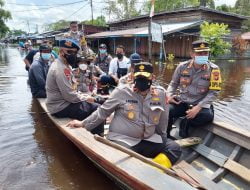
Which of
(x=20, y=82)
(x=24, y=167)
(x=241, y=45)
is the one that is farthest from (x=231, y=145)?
(x=241, y=45)

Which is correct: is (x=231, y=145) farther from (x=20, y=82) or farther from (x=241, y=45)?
(x=241, y=45)

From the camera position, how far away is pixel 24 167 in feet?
14.7

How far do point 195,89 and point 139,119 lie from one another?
156cm

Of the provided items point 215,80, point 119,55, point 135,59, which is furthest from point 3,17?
point 215,80

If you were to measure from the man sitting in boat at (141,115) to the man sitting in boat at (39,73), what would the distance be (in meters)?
3.08

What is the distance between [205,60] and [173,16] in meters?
24.6

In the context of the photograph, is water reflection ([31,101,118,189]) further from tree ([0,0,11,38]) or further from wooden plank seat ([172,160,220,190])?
tree ([0,0,11,38])

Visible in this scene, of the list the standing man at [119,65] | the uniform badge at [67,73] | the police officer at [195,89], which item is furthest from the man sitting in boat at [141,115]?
the standing man at [119,65]

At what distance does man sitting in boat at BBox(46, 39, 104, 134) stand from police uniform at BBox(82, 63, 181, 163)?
81 cm

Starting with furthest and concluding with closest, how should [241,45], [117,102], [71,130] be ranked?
[241,45] < [71,130] < [117,102]

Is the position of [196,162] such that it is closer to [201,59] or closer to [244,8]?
[201,59]

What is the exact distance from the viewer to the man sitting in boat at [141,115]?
10.9 feet

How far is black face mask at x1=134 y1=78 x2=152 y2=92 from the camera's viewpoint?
128 inches

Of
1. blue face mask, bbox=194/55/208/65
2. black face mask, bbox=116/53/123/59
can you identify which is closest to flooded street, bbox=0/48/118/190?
blue face mask, bbox=194/55/208/65
